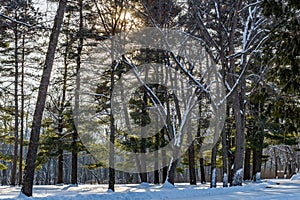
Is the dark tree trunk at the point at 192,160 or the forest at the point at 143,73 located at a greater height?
the forest at the point at 143,73

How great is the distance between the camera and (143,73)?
1903 cm

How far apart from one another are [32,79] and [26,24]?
12.7 meters

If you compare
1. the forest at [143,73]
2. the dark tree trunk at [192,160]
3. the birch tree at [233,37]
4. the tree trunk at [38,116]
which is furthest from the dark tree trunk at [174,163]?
the tree trunk at [38,116]

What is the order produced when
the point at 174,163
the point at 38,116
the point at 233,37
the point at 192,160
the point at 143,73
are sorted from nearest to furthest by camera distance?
the point at 38,116 → the point at 233,37 → the point at 174,163 → the point at 143,73 → the point at 192,160

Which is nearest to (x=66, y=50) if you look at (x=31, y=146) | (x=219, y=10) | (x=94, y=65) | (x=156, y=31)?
(x=94, y=65)

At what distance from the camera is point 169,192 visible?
10.7 meters

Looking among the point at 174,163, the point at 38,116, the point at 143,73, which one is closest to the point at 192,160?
the point at 174,163

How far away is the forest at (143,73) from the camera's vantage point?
928 cm

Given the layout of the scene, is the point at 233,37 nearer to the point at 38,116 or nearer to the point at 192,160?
the point at 38,116

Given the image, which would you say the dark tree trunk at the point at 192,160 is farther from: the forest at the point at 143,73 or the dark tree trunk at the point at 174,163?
the dark tree trunk at the point at 174,163

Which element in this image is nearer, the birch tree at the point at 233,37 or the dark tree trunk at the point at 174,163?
the birch tree at the point at 233,37

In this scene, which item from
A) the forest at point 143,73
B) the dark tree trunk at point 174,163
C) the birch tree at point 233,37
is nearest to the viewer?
the forest at point 143,73

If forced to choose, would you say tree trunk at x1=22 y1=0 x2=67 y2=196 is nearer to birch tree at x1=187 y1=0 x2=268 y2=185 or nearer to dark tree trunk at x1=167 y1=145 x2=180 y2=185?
birch tree at x1=187 y1=0 x2=268 y2=185

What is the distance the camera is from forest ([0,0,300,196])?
9.28m
